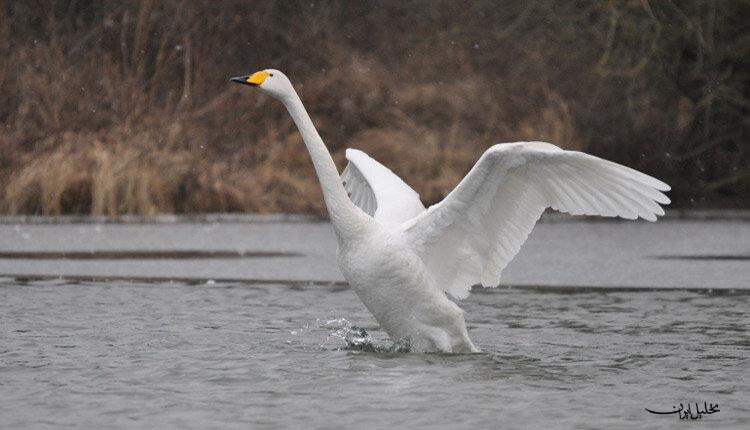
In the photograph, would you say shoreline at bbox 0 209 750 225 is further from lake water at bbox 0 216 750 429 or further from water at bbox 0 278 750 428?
water at bbox 0 278 750 428

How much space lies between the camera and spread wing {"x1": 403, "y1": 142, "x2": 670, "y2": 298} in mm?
7398

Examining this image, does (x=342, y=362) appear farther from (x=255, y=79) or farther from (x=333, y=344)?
(x=255, y=79)

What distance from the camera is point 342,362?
7508mm

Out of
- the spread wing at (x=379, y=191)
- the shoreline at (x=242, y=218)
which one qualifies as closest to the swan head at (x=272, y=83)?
the spread wing at (x=379, y=191)

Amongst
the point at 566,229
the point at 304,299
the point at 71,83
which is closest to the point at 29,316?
the point at 304,299

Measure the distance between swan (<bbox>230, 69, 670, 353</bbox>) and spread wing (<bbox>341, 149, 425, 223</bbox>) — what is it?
0.43 meters

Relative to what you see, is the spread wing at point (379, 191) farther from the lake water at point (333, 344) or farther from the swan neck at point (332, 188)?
the lake water at point (333, 344)

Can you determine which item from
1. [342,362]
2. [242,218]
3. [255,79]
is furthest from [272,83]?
[242,218]

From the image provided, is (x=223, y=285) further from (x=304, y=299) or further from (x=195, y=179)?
(x=195, y=179)

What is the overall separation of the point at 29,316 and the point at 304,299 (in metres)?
2.06

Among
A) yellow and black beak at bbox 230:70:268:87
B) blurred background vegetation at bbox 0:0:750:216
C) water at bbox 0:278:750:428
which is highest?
blurred background vegetation at bbox 0:0:750:216

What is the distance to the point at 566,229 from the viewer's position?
1628 centimetres

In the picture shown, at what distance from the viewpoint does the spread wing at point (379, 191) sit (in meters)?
8.57

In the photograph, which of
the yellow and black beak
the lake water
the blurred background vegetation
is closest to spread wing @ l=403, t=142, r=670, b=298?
the lake water
